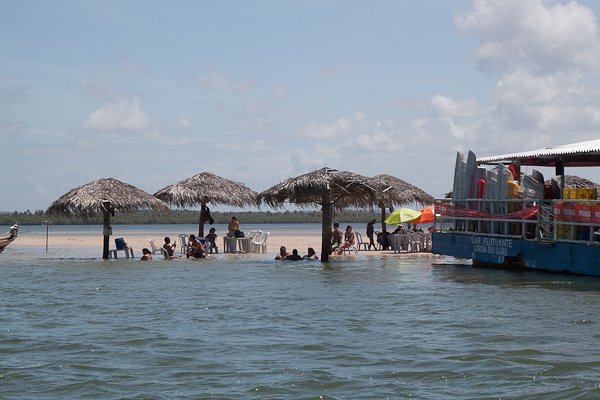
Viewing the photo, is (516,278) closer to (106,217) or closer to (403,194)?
(403,194)

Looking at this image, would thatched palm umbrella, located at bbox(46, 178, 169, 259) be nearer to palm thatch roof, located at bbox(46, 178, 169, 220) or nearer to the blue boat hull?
palm thatch roof, located at bbox(46, 178, 169, 220)

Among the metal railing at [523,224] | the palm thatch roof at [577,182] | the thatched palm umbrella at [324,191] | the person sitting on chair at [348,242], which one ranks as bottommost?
the person sitting on chair at [348,242]

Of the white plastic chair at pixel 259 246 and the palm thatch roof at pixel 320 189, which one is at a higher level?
the palm thatch roof at pixel 320 189

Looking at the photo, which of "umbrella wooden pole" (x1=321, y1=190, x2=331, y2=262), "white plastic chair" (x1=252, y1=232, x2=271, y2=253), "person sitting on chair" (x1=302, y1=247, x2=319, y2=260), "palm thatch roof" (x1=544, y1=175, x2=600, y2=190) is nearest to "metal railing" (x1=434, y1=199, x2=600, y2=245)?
"umbrella wooden pole" (x1=321, y1=190, x2=331, y2=262)

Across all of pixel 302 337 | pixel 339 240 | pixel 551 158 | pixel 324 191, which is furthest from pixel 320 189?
pixel 302 337

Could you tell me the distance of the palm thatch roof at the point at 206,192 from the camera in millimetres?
22234

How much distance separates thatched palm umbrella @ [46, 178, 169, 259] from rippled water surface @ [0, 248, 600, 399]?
538cm

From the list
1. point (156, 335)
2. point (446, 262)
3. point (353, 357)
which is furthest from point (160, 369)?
point (446, 262)

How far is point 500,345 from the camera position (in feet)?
23.5

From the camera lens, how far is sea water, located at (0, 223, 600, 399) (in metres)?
5.81

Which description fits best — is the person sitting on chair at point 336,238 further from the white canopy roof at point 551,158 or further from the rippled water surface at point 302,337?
the rippled water surface at point 302,337

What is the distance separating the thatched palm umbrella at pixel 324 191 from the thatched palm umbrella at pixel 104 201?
402cm

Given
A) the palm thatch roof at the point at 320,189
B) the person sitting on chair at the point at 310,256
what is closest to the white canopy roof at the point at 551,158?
the palm thatch roof at the point at 320,189

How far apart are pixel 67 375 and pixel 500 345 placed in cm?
483
